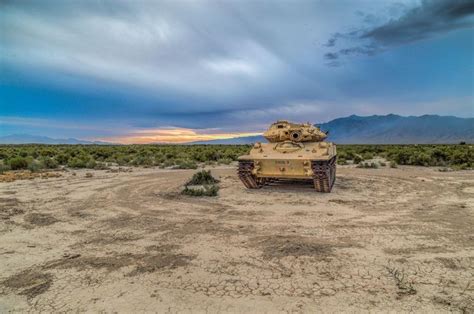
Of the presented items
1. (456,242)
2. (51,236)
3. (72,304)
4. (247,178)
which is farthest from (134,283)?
(247,178)

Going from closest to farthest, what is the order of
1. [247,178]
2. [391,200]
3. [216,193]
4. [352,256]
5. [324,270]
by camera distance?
[324,270] → [352,256] → [391,200] → [216,193] → [247,178]

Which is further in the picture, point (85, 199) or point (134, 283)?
point (85, 199)

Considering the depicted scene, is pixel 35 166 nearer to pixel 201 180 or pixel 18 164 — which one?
pixel 18 164

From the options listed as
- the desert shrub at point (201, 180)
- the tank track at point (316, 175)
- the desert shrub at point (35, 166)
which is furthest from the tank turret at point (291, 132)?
the desert shrub at point (35, 166)

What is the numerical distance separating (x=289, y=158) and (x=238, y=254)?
625 centimetres

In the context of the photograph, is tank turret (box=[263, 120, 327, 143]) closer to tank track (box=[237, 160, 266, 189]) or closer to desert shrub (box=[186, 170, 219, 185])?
tank track (box=[237, 160, 266, 189])

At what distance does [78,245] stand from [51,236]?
0.98m

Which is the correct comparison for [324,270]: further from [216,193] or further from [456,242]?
[216,193]

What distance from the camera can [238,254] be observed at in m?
5.50

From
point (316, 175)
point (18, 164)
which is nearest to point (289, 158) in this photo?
point (316, 175)

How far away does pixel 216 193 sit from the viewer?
11289mm

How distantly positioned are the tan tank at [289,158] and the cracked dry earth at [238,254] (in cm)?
116

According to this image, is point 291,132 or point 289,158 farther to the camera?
point 291,132

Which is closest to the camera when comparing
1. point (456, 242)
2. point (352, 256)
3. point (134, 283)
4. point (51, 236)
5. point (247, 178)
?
point (134, 283)
